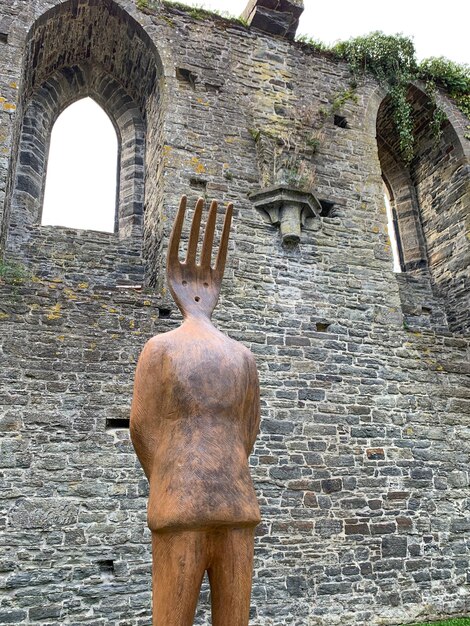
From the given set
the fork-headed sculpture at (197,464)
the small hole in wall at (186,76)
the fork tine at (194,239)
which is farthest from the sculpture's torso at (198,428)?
the small hole in wall at (186,76)

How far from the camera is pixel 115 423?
618cm

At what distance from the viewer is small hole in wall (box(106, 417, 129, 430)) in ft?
20.1

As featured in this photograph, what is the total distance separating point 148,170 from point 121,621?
244 inches

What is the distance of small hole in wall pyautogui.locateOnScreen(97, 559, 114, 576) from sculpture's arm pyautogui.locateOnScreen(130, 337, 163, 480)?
3377 millimetres

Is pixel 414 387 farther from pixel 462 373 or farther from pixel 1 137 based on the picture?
pixel 1 137

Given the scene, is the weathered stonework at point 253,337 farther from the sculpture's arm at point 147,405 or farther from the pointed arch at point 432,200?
the sculpture's arm at point 147,405

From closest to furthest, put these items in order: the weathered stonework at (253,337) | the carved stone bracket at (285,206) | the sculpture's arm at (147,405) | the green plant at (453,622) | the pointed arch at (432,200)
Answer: the sculpture's arm at (147,405)
the weathered stonework at (253,337)
the green plant at (453,622)
the carved stone bracket at (285,206)
the pointed arch at (432,200)

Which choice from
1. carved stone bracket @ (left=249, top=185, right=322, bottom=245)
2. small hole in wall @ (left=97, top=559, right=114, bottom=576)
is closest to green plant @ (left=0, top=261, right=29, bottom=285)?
small hole in wall @ (left=97, top=559, right=114, bottom=576)

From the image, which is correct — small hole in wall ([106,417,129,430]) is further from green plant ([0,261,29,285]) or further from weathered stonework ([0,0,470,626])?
green plant ([0,261,29,285])

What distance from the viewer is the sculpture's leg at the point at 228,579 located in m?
2.44

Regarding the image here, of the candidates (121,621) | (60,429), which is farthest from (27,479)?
(121,621)

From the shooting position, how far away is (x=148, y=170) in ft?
28.8

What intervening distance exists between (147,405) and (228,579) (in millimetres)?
871

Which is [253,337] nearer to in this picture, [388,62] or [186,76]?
[186,76]
